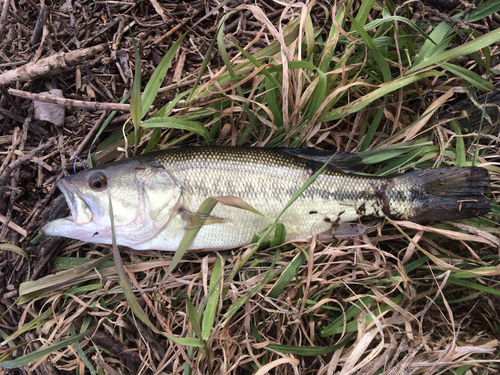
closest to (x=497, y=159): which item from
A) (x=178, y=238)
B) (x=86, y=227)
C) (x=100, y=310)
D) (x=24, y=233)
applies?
(x=178, y=238)

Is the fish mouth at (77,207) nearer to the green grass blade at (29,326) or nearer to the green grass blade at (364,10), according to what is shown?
the green grass blade at (29,326)

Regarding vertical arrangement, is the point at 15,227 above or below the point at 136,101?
below

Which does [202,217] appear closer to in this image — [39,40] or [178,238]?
[178,238]

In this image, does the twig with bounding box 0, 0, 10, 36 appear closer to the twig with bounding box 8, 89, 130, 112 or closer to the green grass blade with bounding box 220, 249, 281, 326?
the twig with bounding box 8, 89, 130, 112

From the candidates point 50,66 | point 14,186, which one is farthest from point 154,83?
point 14,186

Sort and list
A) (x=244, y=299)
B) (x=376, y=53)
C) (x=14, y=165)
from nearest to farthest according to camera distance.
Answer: (x=244, y=299) → (x=376, y=53) → (x=14, y=165)

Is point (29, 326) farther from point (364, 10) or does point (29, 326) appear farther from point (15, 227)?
point (364, 10)

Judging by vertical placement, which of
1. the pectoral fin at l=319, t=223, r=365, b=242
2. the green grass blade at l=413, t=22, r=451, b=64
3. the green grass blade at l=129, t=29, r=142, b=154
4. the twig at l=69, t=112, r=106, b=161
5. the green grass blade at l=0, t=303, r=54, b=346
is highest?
the green grass blade at l=413, t=22, r=451, b=64

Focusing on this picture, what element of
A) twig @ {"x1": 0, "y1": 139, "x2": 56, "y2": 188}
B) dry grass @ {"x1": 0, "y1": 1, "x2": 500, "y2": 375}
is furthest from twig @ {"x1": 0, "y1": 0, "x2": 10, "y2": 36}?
twig @ {"x1": 0, "y1": 139, "x2": 56, "y2": 188}

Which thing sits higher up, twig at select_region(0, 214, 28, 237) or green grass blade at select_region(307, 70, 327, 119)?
green grass blade at select_region(307, 70, 327, 119)
